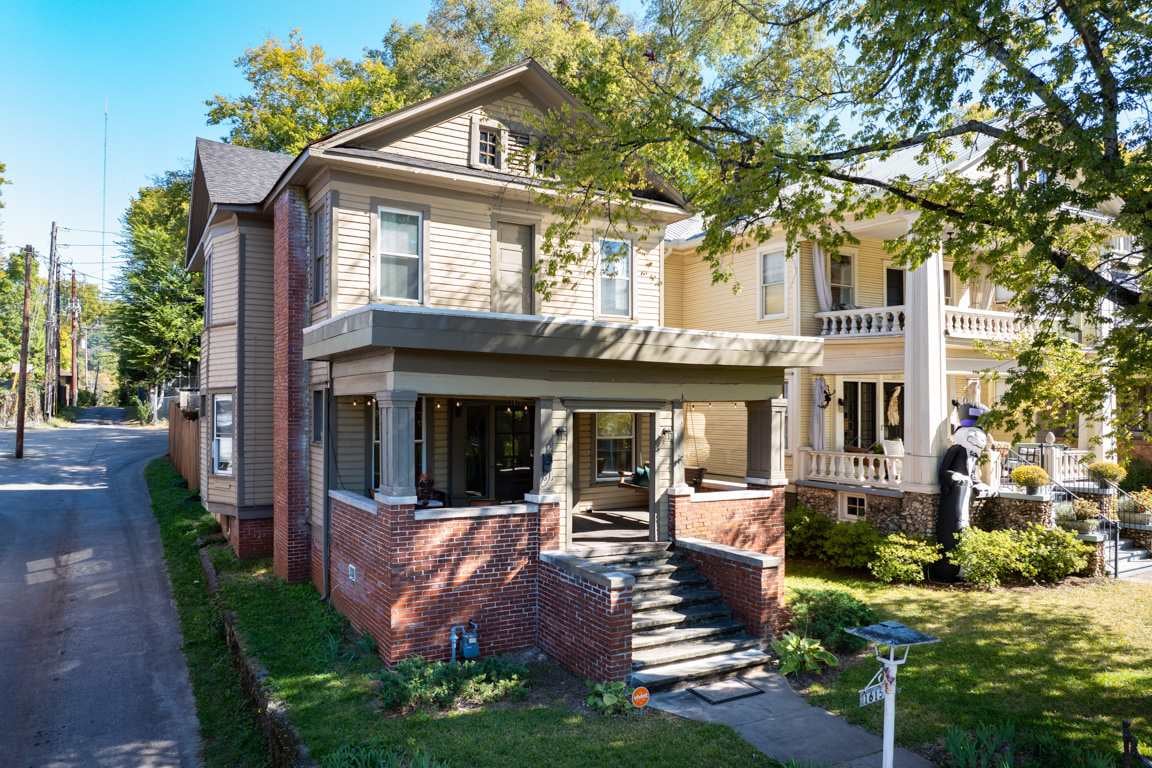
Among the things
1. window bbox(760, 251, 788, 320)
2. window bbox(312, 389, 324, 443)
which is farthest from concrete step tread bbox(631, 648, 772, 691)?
window bbox(760, 251, 788, 320)

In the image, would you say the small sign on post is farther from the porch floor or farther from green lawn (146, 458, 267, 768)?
green lawn (146, 458, 267, 768)

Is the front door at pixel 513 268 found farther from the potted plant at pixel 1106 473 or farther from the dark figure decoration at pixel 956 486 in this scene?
the potted plant at pixel 1106 473

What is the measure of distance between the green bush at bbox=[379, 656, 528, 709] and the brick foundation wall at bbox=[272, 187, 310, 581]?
202 inches

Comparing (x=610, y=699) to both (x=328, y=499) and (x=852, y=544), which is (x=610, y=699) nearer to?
(x=328, y=499)

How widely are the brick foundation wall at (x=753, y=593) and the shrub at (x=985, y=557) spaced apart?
18.8 feet

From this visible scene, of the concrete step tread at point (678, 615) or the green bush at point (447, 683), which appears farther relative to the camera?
the concrete step tread at point (678, 615)

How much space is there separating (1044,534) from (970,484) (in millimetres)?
1903

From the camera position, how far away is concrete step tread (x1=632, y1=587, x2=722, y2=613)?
34.4ft

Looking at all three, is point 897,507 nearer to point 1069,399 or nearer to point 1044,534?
point 1044,534

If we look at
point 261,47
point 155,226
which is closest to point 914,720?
point 261,47

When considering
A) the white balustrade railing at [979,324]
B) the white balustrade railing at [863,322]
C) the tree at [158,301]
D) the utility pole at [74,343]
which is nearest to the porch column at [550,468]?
the white balustrade railing at [863,322]

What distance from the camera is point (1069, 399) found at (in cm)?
991

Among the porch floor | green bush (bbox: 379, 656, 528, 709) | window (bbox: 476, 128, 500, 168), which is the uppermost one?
window (bbox: 476, 128, 500, 168)

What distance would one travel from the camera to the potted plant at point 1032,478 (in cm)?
1558
